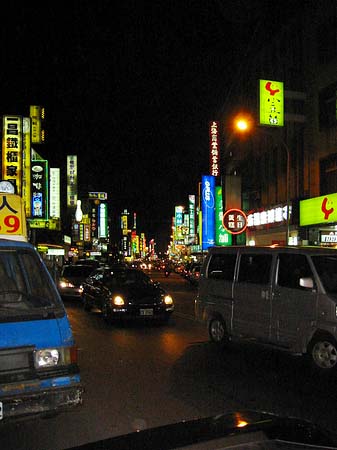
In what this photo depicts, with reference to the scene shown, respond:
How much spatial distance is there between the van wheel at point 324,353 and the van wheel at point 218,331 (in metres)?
2.52

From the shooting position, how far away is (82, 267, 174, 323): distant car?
13.7m

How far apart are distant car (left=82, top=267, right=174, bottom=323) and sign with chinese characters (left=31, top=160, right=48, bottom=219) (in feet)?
66.7

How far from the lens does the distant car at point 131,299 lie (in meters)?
13.7

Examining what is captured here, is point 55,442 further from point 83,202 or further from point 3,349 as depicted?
point 83,202

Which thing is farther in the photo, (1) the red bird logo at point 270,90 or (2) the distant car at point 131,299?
(1) the red bird logo at point 270,90

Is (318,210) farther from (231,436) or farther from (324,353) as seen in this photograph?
(231,436)

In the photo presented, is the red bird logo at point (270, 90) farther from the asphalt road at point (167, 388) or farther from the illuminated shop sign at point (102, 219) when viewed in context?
the illuminated shop sign at point (102, 219)

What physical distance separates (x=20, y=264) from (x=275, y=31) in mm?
29013

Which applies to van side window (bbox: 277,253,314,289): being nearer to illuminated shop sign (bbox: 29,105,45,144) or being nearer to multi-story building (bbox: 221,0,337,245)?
multi-story building (bbox: 221,0,337,245)

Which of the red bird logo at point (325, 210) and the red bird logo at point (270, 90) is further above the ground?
the red bird logo at point (270, 90)

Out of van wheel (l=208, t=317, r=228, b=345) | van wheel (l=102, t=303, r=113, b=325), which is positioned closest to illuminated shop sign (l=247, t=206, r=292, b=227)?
van wheel (l=102, t=303, r=113, b=325)

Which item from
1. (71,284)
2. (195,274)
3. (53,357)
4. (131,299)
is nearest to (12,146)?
(71,284)

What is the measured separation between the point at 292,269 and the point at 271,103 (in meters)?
15.8

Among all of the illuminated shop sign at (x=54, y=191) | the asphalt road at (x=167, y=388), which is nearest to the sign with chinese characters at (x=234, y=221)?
the asphalt road at (x=167, y=388)
